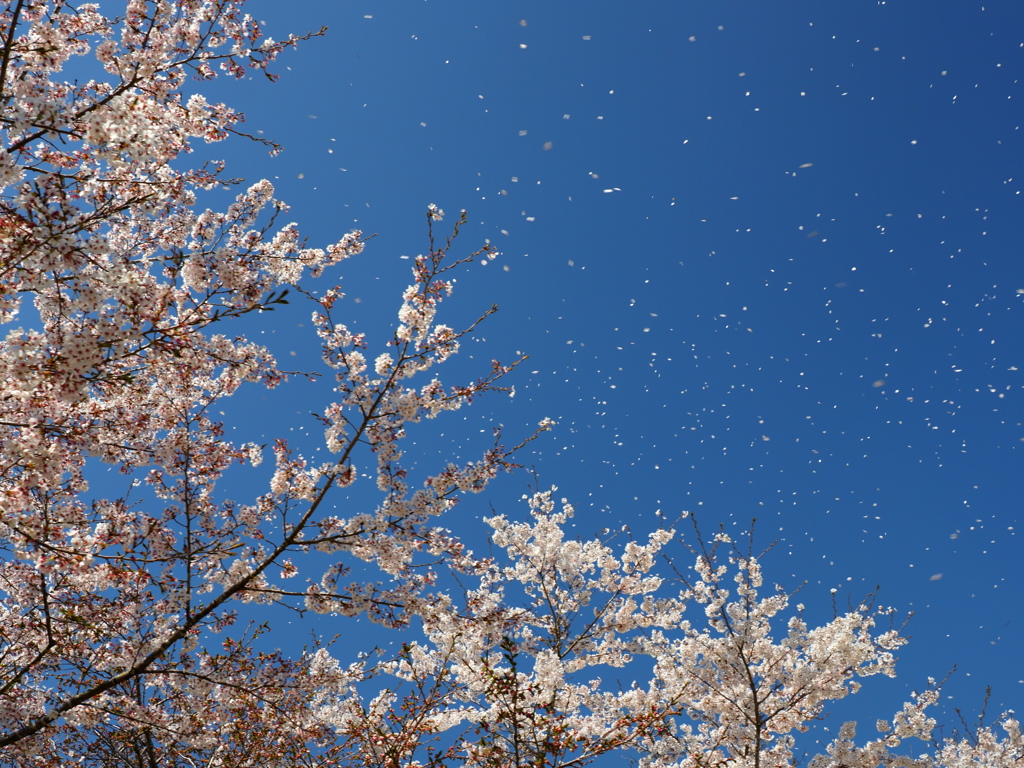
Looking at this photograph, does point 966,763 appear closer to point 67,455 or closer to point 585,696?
point 585,696

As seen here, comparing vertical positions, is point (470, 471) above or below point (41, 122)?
below

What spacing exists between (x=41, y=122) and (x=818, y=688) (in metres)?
9.44

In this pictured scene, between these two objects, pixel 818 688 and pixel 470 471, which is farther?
pixel 818 688

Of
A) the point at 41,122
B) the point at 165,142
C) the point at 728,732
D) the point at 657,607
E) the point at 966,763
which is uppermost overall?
the point at 165,142

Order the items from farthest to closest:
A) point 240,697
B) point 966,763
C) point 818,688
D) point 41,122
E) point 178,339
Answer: point 966,763 → point 818,688 → point 240,697 → point 178,339 → point 41,122

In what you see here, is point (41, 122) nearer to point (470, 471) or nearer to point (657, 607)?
point (470, 471)

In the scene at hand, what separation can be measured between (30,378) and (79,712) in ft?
10.9

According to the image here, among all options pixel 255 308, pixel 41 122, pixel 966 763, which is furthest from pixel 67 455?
pixel 966 763

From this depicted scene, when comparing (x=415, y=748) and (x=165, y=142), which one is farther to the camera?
(x=415, y=748)

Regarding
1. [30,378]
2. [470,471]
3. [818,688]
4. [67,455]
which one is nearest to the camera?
[30,378]

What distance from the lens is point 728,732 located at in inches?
300

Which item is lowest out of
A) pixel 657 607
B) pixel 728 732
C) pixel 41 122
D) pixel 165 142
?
pixel 728 732

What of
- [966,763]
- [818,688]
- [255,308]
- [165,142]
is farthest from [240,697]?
[966,763]

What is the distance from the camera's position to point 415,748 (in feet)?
17.4
